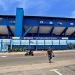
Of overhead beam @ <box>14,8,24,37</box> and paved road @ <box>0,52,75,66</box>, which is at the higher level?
overhead beam @ <box>14,8,24,37</box>

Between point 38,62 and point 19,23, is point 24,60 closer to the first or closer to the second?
point 38,62

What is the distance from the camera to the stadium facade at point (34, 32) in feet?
252

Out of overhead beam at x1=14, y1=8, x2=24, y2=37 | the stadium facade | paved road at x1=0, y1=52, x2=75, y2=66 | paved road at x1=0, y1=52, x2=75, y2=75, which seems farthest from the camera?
overhead beam at x1=14, y1=8, x2=24, y2=37

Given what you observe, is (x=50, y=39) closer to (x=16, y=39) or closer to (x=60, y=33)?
(x=16, y=39)

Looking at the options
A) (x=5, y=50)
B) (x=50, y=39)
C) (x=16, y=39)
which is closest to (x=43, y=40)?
(x=50, y=39)

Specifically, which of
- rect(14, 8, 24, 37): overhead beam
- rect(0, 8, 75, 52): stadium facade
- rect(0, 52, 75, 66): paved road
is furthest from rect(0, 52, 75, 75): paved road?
rect(14, 8, 24, 37): overhead beam

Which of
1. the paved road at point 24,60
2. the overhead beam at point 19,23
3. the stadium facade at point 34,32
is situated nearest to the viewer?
the paved road at point 24,60

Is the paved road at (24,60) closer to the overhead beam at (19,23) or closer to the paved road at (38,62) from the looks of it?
the paved road at (38,62)

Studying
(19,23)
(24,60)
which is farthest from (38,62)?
(19,23)

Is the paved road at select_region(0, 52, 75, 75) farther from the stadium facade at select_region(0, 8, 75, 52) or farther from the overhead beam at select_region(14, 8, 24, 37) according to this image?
the overhead beam at select_region(14, 8, 24, 37)

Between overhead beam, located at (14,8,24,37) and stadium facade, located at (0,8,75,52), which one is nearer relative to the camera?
stadium facade, located at (0,8,75,52)

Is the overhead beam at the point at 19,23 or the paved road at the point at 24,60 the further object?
the overhead beam at the point at 19,23

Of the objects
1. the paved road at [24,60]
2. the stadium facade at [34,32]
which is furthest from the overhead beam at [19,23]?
the paved road at [24,60]

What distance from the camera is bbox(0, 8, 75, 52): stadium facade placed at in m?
76.7
